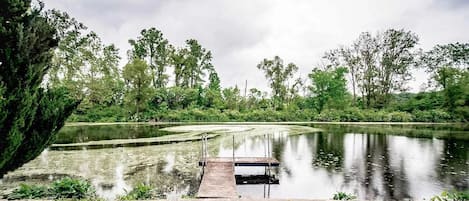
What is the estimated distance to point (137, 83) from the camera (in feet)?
113

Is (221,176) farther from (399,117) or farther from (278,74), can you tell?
(278,74)

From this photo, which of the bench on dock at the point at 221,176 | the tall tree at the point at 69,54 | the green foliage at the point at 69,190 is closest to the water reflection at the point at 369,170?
the bench on dock at the point at 221,176

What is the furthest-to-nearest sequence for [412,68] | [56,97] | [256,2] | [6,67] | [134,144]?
[412,68]
[256,2]
[134,144]
[56,97]
[6,67]

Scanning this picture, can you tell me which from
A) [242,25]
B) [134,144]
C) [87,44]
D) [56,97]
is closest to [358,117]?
[242,25]

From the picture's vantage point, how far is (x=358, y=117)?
3566cm

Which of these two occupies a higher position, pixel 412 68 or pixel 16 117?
pixel 412 68

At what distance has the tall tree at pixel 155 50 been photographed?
41.5 metres

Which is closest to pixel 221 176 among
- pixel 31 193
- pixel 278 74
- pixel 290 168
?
pixel 290 168

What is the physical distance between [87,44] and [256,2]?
23.7 meters

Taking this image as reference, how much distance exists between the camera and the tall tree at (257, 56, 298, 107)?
4362 cm

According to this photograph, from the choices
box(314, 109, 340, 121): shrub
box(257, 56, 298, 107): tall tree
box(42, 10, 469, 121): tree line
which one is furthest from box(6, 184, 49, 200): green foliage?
box(257, 56, 298, 107): tall tree

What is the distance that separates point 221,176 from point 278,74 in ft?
120

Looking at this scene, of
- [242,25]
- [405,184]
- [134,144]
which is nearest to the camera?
[405,184]

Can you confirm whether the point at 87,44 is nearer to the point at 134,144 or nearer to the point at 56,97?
the point at 134,144
